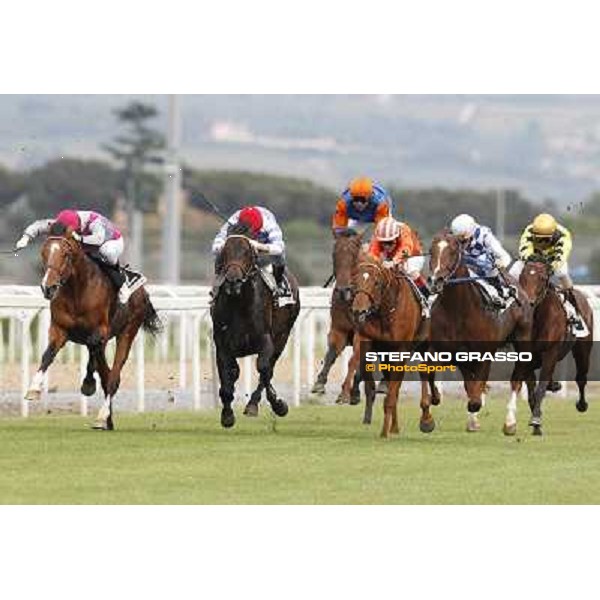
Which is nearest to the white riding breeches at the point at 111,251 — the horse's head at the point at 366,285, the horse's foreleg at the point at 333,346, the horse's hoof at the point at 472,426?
the horse's foreleg at the point at 333,346

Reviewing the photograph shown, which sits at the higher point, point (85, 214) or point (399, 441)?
point (85, 214)

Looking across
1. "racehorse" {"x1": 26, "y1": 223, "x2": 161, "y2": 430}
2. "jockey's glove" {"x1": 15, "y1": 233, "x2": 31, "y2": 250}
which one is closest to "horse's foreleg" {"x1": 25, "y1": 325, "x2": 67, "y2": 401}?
"racehorse" {"x1": 26, "y1": 223, "x2": 161, "y2": 430}

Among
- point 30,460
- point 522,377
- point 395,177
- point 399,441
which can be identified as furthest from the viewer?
point 395,177

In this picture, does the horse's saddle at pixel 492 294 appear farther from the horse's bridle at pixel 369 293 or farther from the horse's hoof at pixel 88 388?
the horse's hoof at pixel 88 388

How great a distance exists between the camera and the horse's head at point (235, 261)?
16609mm

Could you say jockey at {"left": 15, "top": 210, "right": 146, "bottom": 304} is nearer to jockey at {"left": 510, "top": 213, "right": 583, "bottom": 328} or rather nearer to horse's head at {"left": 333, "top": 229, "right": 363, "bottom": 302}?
horse's head at {"left": 333, "top": 229, "right": 363, "bottom": 302}

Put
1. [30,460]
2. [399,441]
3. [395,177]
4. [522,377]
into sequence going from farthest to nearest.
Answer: [395,177] → [522,377] → [399,441] → [30,460]

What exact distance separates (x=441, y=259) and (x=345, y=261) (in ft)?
2.34

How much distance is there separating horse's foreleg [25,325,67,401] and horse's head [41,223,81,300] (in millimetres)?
355

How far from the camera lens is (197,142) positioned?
86.1 meters

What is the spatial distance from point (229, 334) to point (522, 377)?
7.60ft

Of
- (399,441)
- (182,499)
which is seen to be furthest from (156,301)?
(182,499)

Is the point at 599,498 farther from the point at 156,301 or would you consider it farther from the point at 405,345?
the point at 156,301

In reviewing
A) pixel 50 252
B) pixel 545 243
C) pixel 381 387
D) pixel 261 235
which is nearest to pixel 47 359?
pixel 50 252
